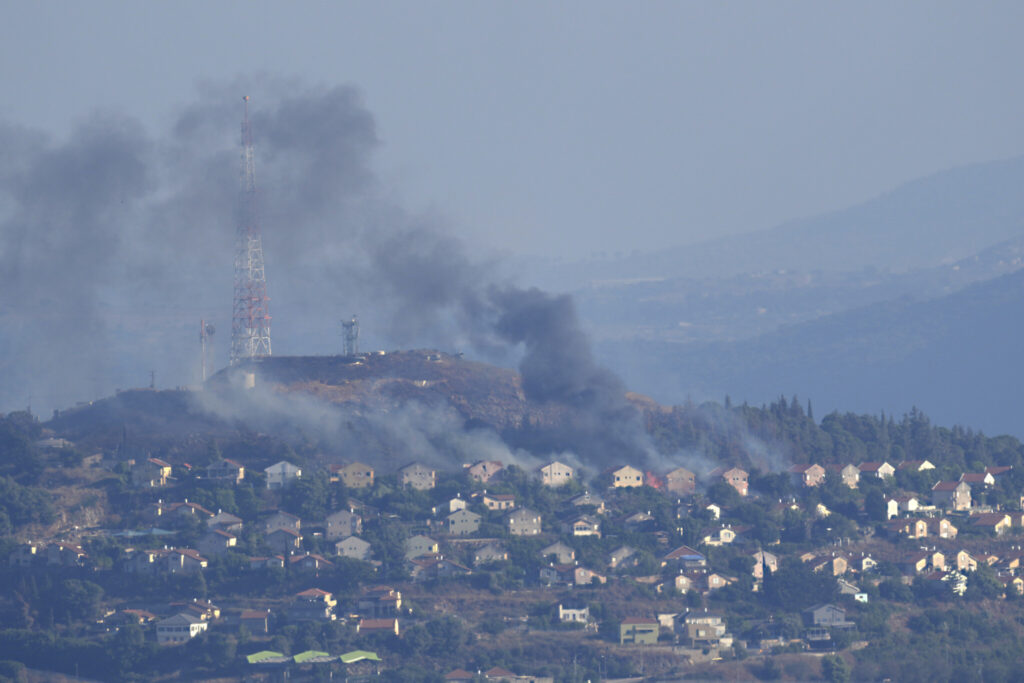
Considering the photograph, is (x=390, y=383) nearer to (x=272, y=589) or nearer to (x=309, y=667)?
(x=272, y=589)

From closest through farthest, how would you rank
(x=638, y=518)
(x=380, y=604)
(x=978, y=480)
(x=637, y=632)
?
(x=637, y=632) < (x=380, y=604) < (x=638, y=518) < (x=978, y=480)

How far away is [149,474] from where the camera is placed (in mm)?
118625

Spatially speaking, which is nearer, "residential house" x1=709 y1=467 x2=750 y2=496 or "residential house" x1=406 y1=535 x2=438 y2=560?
"residential house" x1=406 y1=535 x2=438 y2=560

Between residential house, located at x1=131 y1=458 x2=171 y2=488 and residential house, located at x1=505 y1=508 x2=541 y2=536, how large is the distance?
17678 millimetres

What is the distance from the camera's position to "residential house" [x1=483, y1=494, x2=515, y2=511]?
388ft

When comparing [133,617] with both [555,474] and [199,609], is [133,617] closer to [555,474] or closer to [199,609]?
[199,609]

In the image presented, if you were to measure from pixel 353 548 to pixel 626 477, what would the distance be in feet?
66.7

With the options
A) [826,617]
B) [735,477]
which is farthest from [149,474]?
[826,617]

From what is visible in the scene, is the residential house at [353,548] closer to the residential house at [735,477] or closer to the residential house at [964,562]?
the residential house at [735,477]

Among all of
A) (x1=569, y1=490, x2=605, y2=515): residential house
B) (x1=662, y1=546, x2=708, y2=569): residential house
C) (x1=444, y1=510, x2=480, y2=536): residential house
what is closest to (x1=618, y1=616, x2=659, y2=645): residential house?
(x1=662, y1=546, x2=708, y2=569): residential house

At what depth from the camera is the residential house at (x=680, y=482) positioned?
124 m

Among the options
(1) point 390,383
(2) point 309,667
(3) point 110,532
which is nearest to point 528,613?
(2) point 309,667

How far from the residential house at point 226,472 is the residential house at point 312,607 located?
17.5 meters

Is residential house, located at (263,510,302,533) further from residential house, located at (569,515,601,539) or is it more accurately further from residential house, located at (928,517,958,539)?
residential house, located at (928,517,958,539)
